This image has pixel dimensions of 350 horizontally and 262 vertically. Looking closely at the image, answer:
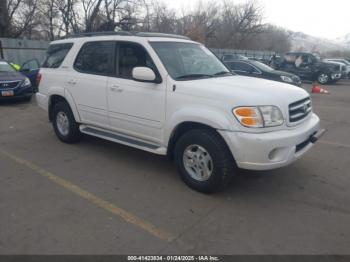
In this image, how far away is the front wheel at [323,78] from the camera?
729 inches

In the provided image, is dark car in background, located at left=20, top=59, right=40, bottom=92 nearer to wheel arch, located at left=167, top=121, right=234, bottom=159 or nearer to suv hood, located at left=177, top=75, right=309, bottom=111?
wheel arch, located at left=167, top=121, right=234, bottom=159

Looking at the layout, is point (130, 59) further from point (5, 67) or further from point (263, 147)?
point (5, 67)

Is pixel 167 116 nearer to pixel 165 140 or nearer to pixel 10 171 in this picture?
pixel 165 140

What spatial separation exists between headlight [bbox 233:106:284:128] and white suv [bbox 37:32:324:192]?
0.4 inches

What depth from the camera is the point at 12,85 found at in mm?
9883

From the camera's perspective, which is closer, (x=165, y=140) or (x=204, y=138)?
(x=204, y=138)

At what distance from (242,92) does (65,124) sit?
3653mm

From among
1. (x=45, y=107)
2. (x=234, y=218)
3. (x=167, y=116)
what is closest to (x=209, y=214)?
(x=234, y=218)

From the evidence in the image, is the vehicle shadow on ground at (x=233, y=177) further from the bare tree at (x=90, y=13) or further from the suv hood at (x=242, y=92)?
the bare tree at (x=90, y=13)

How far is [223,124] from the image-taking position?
345 centimetres

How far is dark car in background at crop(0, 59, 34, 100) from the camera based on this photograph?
970cm

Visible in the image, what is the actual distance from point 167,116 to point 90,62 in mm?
1942

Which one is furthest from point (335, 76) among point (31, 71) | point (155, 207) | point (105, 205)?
point (105, 205)

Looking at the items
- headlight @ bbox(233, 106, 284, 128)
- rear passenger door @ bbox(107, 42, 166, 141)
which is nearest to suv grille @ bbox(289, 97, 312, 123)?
headlight @ bbox(233, 106, 284, 128)
